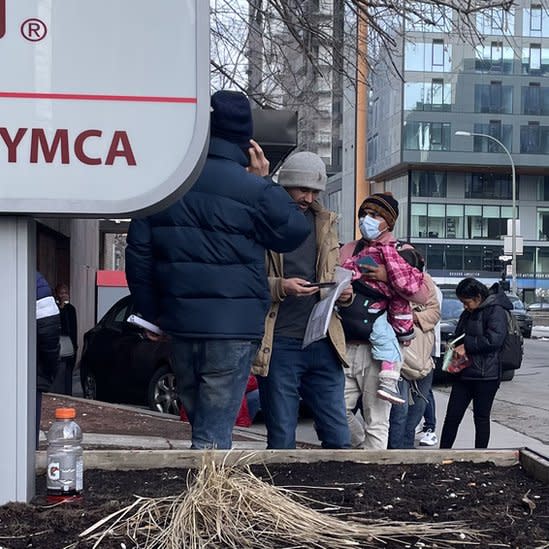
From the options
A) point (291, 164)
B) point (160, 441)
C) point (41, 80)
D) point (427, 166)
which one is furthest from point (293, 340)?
point (427, 166)

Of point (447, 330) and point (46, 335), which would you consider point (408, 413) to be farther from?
point (447, 330)

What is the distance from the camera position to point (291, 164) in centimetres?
478

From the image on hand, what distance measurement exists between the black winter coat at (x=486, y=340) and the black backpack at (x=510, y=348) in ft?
0.28

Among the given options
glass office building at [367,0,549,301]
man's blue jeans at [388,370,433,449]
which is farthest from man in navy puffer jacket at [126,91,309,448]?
glass office building at [367,0,549,301]

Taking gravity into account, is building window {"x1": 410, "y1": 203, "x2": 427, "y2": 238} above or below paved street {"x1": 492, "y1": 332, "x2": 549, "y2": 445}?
above

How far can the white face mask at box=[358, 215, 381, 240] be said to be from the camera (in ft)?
18.1

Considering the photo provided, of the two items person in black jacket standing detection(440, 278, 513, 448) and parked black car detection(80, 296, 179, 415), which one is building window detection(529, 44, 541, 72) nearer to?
parked black car detection(80, 296, 179, 415)

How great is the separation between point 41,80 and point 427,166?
189 feet

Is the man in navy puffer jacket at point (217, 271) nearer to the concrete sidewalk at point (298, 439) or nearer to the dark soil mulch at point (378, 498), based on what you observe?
the dark soil mulch at point (378, 498)

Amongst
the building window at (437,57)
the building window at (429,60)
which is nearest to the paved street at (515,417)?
the building window at (429,60)

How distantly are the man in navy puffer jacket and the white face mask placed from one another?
1.81 metres

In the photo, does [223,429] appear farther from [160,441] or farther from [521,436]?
[521,436]

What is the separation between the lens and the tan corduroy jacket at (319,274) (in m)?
4.46

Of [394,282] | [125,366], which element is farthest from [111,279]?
[394,282]
